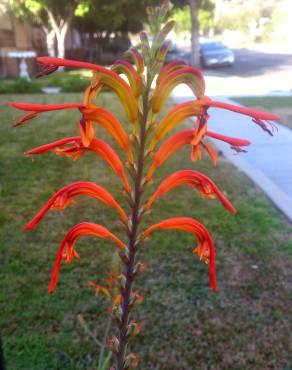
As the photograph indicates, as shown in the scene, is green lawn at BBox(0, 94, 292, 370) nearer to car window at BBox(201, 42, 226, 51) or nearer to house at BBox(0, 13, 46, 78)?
house at BBox(0, 13, 46, 78)

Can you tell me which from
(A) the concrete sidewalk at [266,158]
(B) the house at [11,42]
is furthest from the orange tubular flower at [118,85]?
(B) the house at [11,42]

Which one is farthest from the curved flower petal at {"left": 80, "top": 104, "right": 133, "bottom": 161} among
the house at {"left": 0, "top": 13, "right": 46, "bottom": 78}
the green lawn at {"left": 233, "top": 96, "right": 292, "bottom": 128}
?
the house at {"left": 0, "top": 13, "right": 46, "bottom": 78}

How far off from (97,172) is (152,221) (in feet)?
5.77

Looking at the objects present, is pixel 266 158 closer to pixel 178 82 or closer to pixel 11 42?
pixel 178 82

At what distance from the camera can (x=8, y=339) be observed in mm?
2701

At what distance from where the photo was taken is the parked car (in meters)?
24.4

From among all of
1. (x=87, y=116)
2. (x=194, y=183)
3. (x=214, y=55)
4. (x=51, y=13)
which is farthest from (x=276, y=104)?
(x=51, y=13)

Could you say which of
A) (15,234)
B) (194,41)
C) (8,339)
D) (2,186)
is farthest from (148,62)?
(194,41)

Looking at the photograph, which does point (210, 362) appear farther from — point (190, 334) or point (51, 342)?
point (51, 342)

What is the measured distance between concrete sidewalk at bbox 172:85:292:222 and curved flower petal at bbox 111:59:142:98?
324 centimetres

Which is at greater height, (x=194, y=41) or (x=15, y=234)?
(x=194, y=41)

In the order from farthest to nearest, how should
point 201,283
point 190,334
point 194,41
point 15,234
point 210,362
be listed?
point 194,41 → point 15,234 → point 201,283 → point 190,334 → point 210,362

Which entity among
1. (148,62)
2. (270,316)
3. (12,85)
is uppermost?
(148,62)

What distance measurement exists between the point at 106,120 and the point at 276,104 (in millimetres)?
11170
